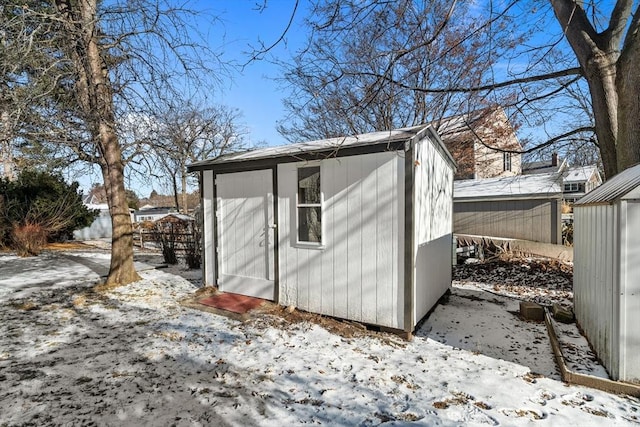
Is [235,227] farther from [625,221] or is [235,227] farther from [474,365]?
[625,221]

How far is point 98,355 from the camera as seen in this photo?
3281 mm

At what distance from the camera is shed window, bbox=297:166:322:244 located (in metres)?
4.39

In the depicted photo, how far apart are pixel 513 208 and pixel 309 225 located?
1018 cm

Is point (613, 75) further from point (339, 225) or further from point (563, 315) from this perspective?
point (339, 225)

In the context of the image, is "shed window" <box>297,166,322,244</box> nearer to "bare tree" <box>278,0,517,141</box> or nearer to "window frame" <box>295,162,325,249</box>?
"window frame" <box>295,162,325,249</box>

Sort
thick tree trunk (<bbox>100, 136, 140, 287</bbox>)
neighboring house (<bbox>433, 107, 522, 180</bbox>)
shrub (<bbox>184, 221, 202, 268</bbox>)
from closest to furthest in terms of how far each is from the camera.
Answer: thick tree trunk (<bbox>100, 136, 140, 287</bbox>) < shrub (<bbox>184, 221, 202, 268</bbox>) < neighboring house (<bbox>433, 107, 522, 180</bbox>)

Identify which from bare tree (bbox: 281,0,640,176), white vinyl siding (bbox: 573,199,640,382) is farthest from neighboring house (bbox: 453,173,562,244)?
white vinyl siding (bbox: 573,199,640,382)

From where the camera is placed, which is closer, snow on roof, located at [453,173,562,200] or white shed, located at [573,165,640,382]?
white shed, located at [573,165,640,382]

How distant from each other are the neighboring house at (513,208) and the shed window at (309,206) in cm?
984

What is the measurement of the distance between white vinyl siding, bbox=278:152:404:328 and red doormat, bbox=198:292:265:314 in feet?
2.13

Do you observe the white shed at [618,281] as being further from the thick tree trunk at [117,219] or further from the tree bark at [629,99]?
the thick tree trunk at [117,219]

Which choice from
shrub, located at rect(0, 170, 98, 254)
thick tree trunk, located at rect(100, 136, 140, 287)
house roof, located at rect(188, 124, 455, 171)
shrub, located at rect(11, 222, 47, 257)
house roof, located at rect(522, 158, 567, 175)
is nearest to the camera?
house roof, located at rect(188, 124, 455, 171)

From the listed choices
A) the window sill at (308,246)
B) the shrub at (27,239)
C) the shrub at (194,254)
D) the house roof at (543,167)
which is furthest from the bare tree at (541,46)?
the shrub at (27,239)

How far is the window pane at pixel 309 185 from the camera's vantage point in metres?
4.40
